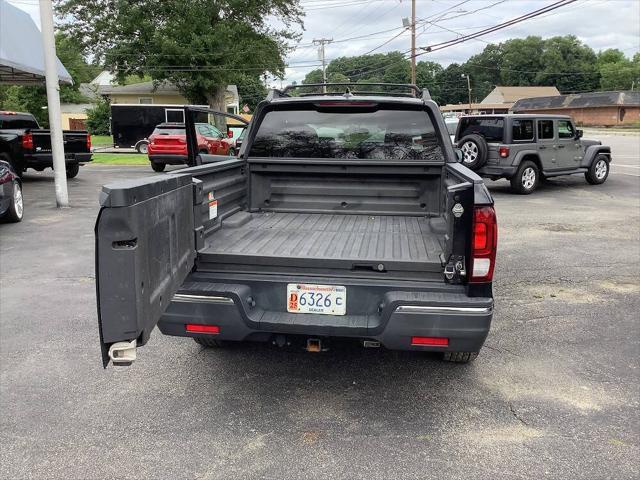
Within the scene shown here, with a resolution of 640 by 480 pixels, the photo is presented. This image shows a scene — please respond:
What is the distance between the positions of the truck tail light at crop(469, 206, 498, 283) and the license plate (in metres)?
0.75

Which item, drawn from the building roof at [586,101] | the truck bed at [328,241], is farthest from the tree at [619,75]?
the truck bed at [328,241]

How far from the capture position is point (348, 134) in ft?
15.9

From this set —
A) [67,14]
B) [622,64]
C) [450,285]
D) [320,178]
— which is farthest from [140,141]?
[622,64]

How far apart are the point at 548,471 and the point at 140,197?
2.44m

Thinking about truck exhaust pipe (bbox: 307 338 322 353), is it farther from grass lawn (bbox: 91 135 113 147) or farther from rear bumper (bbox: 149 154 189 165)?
grass lawn (bbox: 91 135 113 147)

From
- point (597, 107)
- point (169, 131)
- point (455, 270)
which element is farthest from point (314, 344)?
point (597, 107)

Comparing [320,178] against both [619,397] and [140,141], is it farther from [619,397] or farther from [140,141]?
[140,141]

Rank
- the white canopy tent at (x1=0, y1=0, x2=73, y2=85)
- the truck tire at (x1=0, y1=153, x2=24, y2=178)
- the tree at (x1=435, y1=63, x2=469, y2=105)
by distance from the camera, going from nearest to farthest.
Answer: the white canopy tent at (x1=0, y1=0, x2=73, y2=85) < the truck tire at (x1=0, y1=153, x2=24, y2=178) < the tree at (x1=435, y1=63, x2=469, y2=105)

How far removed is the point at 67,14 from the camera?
30.0 meters

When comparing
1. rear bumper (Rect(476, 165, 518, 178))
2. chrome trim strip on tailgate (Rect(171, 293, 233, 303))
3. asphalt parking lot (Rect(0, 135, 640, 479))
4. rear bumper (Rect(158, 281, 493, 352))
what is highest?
rear bumper (Rect(476, 165, 518, 178))

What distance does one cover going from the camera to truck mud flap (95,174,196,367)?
2.39 m

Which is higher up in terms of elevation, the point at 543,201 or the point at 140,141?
the point at 140,141

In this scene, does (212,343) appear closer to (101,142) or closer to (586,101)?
(101,142)

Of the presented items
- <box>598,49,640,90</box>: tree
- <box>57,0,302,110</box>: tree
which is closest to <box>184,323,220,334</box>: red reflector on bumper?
<box>57,0,302,110</box>: tree
